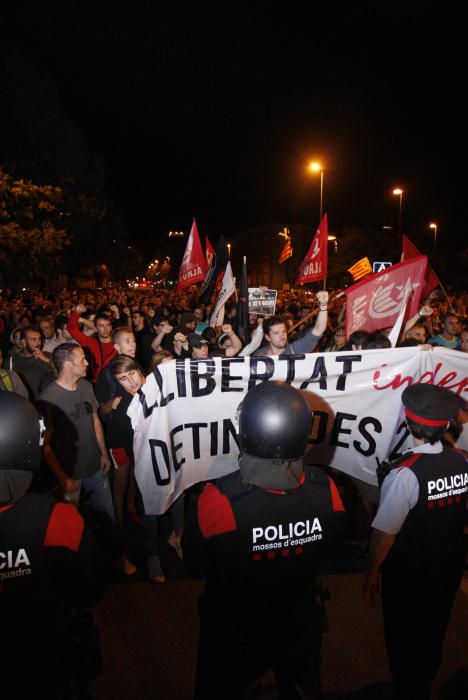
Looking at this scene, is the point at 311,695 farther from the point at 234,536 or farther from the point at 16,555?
the point at 16,555

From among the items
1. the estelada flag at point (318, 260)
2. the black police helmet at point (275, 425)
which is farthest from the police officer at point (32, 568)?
the estelada flag at point (318, 260)

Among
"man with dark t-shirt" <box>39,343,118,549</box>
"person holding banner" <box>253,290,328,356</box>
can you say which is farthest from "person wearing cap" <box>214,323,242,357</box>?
"man with dark t-shirt" <box>39,343,118,549</box>

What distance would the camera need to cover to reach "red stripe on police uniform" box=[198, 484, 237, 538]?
Result: 86.0 inches

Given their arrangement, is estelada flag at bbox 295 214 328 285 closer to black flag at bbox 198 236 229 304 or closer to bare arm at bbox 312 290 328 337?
black flag at bbox 198 236 229 304

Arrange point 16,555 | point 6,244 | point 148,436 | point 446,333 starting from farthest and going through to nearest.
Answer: point 6,244, point 446,333, point 148,436, point 16,555

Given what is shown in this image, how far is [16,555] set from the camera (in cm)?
196

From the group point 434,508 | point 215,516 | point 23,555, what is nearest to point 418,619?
point 434,508

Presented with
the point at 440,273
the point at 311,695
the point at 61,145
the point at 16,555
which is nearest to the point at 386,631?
the point at 311,695

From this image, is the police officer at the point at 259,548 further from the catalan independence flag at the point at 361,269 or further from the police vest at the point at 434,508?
the catalan independence flag at the point at 361,269

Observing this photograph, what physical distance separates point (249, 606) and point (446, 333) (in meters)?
6.22

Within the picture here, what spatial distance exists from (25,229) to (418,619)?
2025cm

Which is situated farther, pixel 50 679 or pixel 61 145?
pixel 61 145

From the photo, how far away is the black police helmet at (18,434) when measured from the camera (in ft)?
6.58

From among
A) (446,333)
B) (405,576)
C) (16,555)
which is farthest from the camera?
(446,333)
